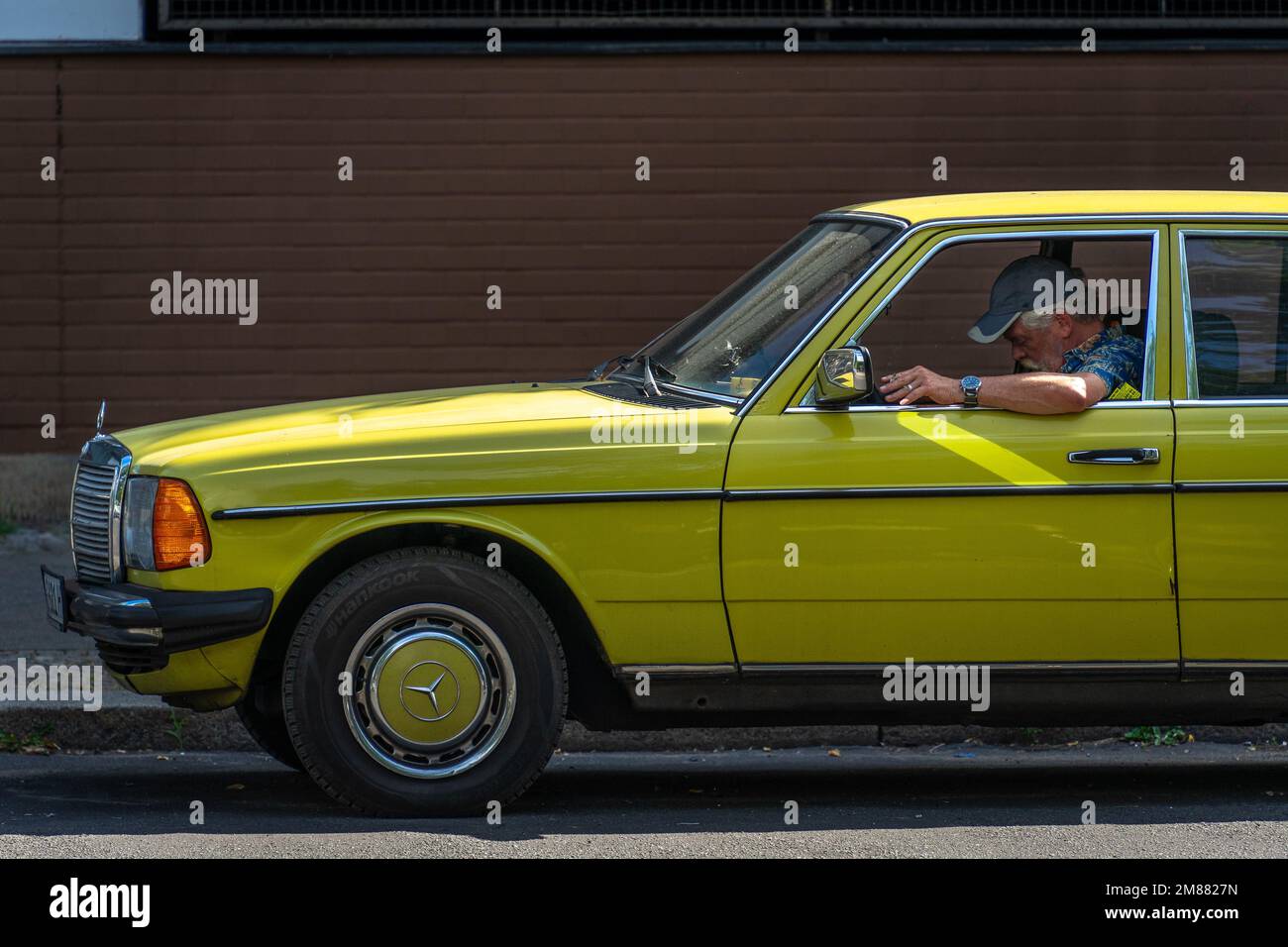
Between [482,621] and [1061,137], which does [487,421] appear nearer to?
[482,621]

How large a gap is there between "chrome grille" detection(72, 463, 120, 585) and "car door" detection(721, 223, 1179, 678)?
5.81 ft

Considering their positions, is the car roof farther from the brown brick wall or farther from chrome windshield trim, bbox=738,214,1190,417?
the brown brick wall

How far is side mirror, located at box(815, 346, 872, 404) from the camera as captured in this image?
5.28 metres

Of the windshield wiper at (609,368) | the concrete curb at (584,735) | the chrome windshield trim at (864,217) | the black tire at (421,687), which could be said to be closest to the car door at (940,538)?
the chrome windshield trim at (864,217)

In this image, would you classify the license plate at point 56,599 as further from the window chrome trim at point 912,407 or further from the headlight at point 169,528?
the window chrome trim at point 912,407

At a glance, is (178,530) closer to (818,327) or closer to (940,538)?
(818,327)

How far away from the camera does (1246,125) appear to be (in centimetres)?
1155

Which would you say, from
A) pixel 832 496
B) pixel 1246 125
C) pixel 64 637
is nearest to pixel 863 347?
pixel 832 496

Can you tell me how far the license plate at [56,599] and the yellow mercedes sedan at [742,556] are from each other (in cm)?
3

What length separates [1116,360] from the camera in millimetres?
5582

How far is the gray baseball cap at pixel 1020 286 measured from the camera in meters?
5.80

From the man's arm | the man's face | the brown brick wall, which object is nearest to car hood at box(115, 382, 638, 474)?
the man's arm

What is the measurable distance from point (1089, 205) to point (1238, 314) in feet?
1.77

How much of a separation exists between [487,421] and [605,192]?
6332mm
